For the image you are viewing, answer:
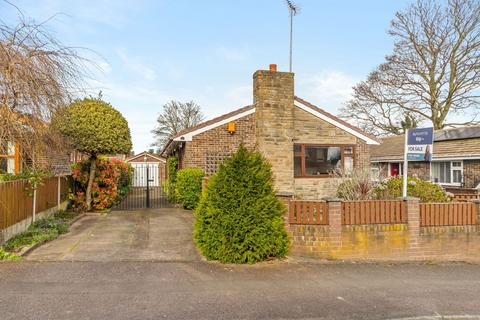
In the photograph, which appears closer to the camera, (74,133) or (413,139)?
(413,139)

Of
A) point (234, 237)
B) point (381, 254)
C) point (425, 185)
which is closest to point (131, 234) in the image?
point (234, 237)

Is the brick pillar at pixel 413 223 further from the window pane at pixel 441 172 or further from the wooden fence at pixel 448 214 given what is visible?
the window pane at pixel 441 172

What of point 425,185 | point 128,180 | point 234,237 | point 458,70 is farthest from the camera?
point 458,70

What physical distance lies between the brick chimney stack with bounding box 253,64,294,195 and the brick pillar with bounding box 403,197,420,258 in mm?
3794

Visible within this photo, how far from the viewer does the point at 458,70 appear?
22.9m

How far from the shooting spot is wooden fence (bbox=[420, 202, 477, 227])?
7176 mm

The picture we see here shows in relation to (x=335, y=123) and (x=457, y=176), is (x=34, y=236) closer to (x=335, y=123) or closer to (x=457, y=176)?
(x=335, y=123)

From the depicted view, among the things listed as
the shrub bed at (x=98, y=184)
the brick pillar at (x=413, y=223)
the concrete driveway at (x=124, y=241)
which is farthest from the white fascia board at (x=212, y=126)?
the brick pillar at (x=413, y=223)

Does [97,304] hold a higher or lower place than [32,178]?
lower

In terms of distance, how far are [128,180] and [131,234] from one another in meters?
12.8

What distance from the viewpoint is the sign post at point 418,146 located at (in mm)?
7828

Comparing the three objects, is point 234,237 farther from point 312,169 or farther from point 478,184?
point 478,184

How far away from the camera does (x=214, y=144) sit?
13.1 metres

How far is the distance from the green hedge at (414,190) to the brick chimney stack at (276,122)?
2.62 metres
